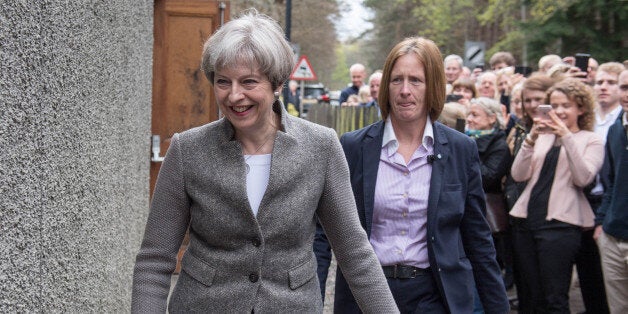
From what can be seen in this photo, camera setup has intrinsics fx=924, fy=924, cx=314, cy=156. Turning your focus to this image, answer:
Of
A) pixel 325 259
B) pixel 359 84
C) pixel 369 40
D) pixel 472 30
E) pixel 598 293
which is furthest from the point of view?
pixel 369 40

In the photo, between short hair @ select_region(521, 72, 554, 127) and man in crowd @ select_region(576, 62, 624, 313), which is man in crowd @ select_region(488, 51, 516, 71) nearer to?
man in crowd @ select_region(576, 62, 624, 313)

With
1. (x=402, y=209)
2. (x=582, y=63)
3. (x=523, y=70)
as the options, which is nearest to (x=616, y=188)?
(x=402, y=209)

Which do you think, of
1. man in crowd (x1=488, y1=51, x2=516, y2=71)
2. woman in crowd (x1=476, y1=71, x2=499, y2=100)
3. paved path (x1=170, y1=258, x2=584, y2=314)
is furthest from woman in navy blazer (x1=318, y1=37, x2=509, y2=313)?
man in crowd (x1=488, y1=51, x2=516, y2=71)

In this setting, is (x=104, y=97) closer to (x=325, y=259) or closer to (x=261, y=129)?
(x=325, y=259)

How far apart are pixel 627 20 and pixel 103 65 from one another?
1668 centimetres

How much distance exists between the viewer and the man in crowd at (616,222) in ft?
21.4

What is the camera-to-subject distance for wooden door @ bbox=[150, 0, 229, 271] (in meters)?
7.94

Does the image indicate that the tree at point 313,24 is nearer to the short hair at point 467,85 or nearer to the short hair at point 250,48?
the short hair at point 467,85

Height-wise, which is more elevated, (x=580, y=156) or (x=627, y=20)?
(x=627, y=20)

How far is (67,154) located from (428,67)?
1.74 m

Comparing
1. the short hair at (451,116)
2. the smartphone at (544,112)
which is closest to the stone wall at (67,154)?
the short hair at (451,116)

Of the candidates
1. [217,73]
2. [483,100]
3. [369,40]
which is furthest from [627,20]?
[369,40]

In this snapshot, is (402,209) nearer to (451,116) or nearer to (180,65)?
(451,116)

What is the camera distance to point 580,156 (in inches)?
263
